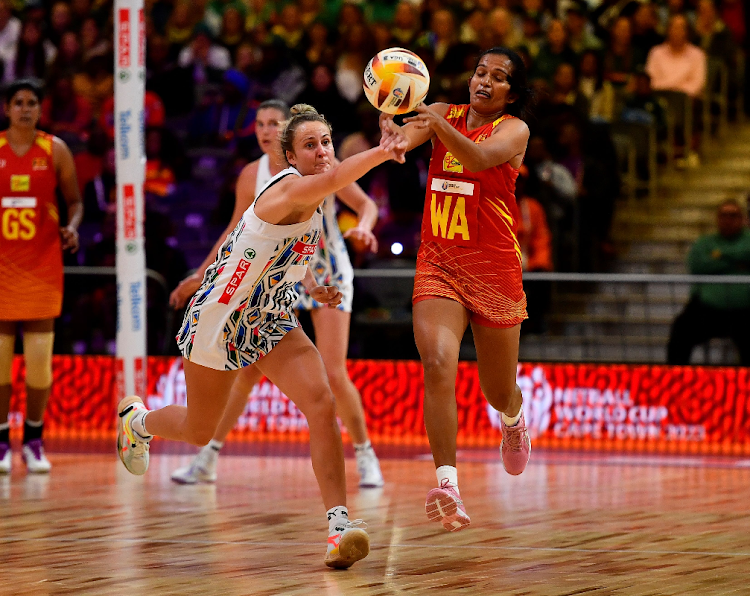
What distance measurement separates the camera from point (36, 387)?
734 centimetres

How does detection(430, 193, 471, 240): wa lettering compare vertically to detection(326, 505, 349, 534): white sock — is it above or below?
above

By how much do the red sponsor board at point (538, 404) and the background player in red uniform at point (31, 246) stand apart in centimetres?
191

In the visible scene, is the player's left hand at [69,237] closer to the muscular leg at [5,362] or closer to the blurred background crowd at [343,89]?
the muscular leg at [5,362]

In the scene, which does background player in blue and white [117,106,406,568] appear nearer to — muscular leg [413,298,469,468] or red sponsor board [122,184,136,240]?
muscular leg [413,298,469,468]

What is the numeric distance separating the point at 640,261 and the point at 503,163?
19.5ft

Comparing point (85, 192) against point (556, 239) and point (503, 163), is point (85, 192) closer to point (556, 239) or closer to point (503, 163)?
point (556, 239)

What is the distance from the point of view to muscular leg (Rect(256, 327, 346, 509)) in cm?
452

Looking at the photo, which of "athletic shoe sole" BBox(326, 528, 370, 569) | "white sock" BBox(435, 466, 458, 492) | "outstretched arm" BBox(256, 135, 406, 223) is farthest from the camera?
"white sock" BBox(435, 466, 458, 492)

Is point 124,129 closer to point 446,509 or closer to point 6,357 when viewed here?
point 6,357

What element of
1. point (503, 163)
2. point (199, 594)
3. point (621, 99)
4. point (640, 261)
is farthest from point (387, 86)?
point (621, 99)

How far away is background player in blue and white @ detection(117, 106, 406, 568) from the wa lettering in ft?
1.99

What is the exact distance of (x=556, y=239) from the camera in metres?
9.80

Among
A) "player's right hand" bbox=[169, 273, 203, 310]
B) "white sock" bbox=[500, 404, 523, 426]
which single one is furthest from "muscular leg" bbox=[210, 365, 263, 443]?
"white sock" bbox=[500, 404, 523, 426]

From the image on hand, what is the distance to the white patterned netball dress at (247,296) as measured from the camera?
4559 mm
